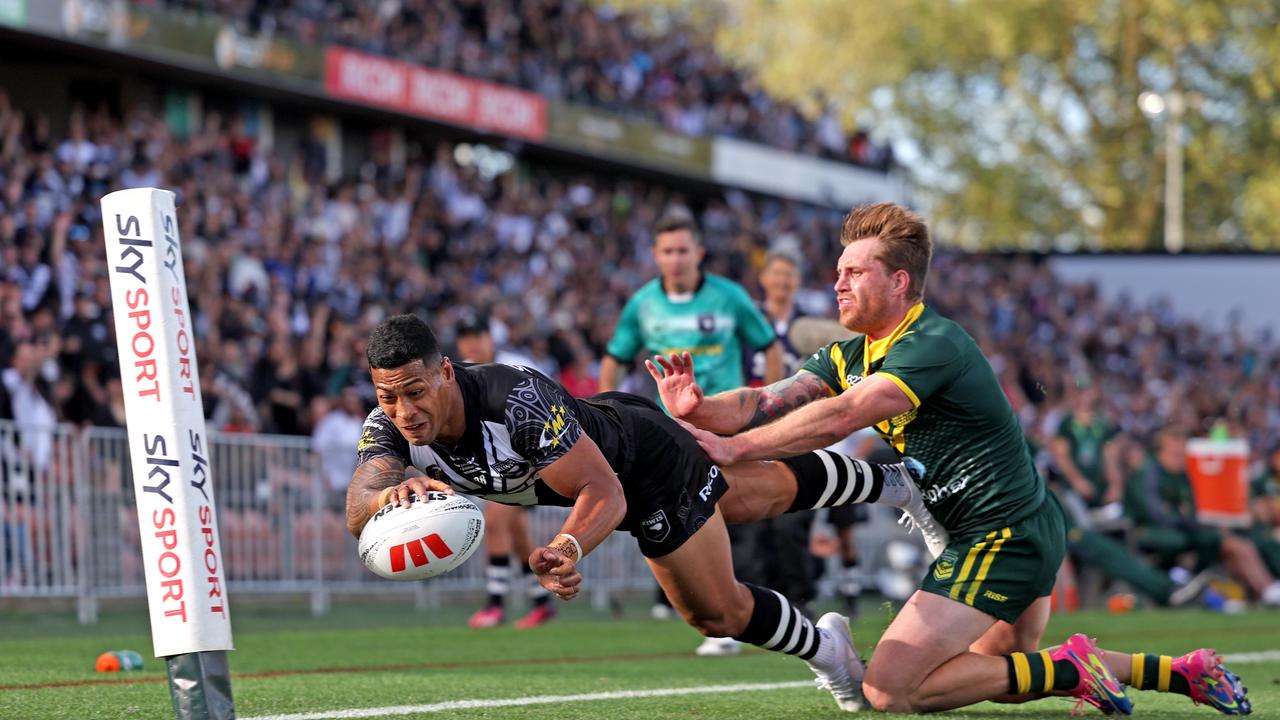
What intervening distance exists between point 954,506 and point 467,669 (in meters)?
3.17

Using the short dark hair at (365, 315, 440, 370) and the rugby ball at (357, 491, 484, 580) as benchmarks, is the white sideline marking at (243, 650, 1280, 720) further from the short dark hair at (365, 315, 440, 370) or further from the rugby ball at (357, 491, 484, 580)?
the short dark hair at (365, 315, 440, 370)

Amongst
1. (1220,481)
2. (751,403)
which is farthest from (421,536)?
(1220,481)

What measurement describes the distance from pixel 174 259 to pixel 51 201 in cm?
1258

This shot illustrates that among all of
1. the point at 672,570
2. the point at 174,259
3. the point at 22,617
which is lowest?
the point at 22,617

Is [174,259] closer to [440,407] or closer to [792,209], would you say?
[440,407]

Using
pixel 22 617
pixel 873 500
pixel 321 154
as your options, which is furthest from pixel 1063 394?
pixel 873 500

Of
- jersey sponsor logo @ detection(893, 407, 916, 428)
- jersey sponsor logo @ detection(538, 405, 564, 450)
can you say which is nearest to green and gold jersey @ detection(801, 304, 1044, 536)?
jersey sponsor logo @ detection(893, 407, 916, 428)

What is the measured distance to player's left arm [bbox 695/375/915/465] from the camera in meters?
6.20

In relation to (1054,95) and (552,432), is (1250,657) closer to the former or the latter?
(552,432)

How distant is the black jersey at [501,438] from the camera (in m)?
5.95

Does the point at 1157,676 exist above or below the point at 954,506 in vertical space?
below

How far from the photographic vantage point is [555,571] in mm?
5422

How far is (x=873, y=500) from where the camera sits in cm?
690

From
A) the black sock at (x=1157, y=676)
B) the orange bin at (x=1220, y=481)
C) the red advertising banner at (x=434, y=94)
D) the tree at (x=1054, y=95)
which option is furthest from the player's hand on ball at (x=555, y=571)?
the tree at (x=1054, y=95)
